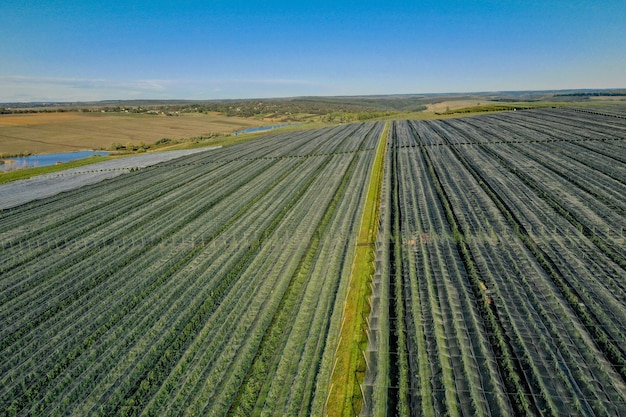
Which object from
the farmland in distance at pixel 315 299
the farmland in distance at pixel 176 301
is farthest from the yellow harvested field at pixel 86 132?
the farmland in distance at pixel 315 299

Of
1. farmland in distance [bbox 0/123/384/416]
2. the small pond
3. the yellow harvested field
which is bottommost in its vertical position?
farmland in distance [bbox 0/123/384/416]

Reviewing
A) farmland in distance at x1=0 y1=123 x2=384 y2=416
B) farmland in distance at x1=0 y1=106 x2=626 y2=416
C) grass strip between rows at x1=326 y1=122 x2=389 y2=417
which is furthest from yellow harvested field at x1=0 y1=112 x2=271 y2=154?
grass strip between rows at x1=326 y1=122 x2=389 y2=417

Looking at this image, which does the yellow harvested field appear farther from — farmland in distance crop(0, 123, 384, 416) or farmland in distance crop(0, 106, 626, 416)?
farmland in distance crop(0, 106, 626, 416)

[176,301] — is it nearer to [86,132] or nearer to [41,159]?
[41,159]

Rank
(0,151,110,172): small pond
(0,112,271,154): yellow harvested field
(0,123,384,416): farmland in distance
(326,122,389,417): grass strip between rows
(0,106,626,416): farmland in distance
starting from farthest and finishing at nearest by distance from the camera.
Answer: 1. (0,112,271,154): yellow harvested field
2. (0,151,110,172): small pond
3. (0,123,384,416): farmland in distance
4. (0,106,626,416): farmland in distance
5. (326,122,389,417): grass strip between rows

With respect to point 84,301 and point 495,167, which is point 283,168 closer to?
point 495,167

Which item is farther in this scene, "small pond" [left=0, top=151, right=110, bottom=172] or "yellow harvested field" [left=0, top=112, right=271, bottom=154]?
"yellow harvested field" [left=0, top=112, right=271, bottom=154]

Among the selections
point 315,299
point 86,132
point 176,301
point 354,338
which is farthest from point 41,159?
point 354,338

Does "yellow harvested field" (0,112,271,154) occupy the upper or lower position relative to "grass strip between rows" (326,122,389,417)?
upper
